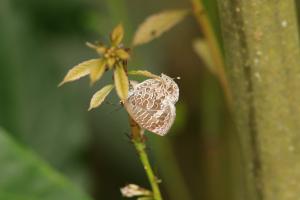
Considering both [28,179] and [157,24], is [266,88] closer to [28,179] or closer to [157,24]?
[157,24]

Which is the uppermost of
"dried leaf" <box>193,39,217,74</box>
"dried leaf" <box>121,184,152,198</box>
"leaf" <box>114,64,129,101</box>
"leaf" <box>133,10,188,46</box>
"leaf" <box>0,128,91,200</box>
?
"leaf" <box>133,10,188,46</box>

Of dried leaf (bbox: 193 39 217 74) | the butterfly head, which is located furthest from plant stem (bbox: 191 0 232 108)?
the butterfly head

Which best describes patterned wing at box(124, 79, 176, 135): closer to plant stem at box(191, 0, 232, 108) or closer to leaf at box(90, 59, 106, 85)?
leaf at box(90, 59, 106, 85)

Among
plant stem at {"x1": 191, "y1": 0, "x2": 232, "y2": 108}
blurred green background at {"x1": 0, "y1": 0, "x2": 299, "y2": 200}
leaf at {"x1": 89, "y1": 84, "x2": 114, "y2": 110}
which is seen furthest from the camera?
blurred green background at {"x1": 0, "y1": 0, "x2": 299, "y2": 200}

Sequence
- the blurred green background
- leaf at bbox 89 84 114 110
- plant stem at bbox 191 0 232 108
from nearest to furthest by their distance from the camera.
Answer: leaf at bbox 89 84 114 110
plant stem at bbox 191 0 232 108
the blurred green background

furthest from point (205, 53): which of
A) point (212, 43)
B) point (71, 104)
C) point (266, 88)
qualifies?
point (71, 104)

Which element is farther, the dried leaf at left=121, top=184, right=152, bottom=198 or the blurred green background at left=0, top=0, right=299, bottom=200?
the blurred green background at left=0, top=0, right=299, bottom=200

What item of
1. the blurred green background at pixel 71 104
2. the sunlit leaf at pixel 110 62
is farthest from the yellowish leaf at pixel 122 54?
the blurred green background at pixel 71 104

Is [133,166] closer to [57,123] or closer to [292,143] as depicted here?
[57,123]
